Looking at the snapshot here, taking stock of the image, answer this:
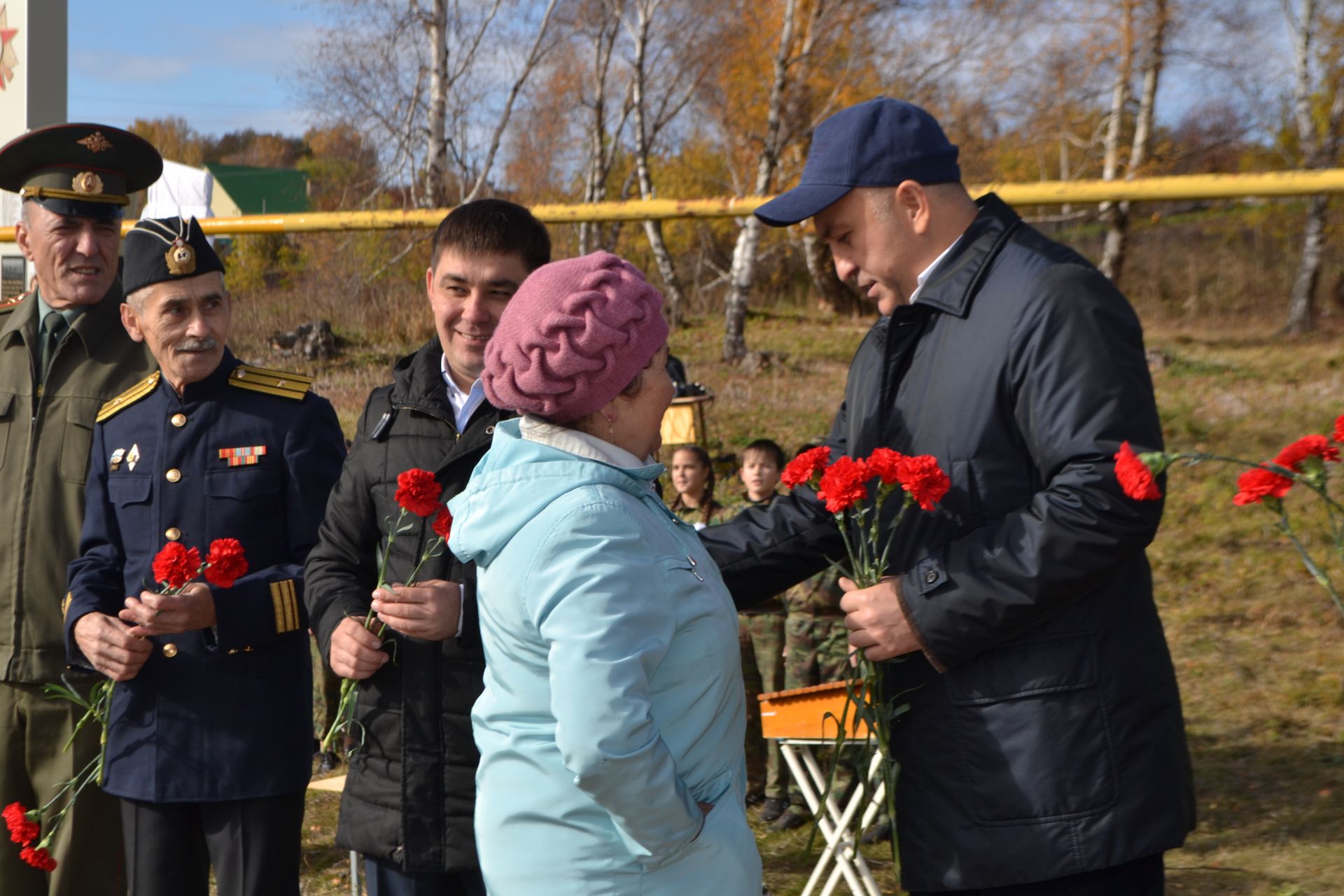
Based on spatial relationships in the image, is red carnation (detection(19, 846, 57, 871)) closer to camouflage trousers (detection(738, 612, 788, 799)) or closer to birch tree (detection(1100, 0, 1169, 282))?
camouflage trousers (detection(738, 612, 788, 799))

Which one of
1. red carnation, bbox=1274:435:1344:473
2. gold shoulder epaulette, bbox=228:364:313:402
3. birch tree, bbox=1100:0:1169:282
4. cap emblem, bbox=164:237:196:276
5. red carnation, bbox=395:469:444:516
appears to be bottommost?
red carnation, bbox=395:469:444:516

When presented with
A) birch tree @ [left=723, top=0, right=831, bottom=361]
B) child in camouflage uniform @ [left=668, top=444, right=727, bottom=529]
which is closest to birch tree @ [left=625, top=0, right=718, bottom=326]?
birch tree @ [left=723, top=0, right=831, bottom=361]

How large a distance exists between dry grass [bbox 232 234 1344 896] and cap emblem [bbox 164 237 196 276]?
214 cm

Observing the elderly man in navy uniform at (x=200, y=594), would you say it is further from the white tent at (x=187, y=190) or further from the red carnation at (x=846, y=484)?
the white tent at (x=187, y=190)

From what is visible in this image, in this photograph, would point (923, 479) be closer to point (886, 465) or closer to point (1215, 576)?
point (886, 465)

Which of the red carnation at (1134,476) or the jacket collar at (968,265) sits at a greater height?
the jacket collar at (968,265)

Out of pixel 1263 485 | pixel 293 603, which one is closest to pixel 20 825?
pixel 293 603

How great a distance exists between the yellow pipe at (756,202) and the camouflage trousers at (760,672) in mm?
2184

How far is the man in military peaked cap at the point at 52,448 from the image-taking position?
3291 millimetres

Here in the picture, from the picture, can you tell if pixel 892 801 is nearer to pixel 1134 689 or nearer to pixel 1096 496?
pixel 1134 689

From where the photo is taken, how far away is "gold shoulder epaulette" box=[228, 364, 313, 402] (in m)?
3.02

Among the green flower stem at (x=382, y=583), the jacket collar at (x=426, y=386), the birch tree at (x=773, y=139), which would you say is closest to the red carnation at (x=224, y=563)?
the green flower stem at (x=382, y=583)

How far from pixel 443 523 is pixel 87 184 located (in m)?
1.84

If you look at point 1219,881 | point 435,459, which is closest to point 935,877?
point 435,459
